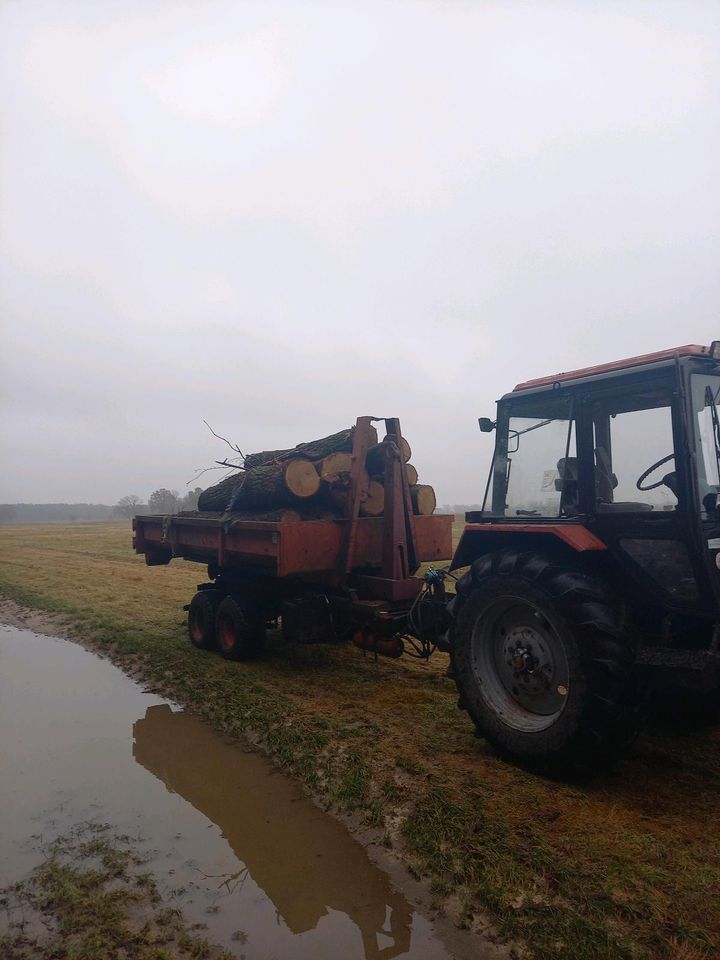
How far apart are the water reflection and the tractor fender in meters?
2.19

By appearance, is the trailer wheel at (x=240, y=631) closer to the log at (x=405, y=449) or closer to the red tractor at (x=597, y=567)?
the log at (x=405, y=449)

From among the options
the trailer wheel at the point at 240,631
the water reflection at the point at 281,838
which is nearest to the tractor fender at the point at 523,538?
the water reflection at the point at 281,838

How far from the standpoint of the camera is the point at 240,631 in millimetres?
7219

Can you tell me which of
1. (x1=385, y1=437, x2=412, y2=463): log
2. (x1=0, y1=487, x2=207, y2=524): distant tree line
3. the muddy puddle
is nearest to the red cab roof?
(x1=385, y1=437, x2=412, y2=463): log

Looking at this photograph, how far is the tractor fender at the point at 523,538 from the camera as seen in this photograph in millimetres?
3969

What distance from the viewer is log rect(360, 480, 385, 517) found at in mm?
6793

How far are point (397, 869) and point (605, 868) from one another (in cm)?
106

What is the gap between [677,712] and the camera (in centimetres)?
464

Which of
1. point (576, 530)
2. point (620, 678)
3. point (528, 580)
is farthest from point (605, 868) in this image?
point (576, 530)

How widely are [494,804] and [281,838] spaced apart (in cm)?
129

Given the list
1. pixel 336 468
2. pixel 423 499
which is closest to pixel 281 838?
pixel 336 468

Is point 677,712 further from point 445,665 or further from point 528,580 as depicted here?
point 445,665

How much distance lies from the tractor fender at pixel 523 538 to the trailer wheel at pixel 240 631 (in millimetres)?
3166

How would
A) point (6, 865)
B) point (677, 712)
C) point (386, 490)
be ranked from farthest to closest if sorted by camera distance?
point (386, 490)
point (677, 712)
point (6, 865)
